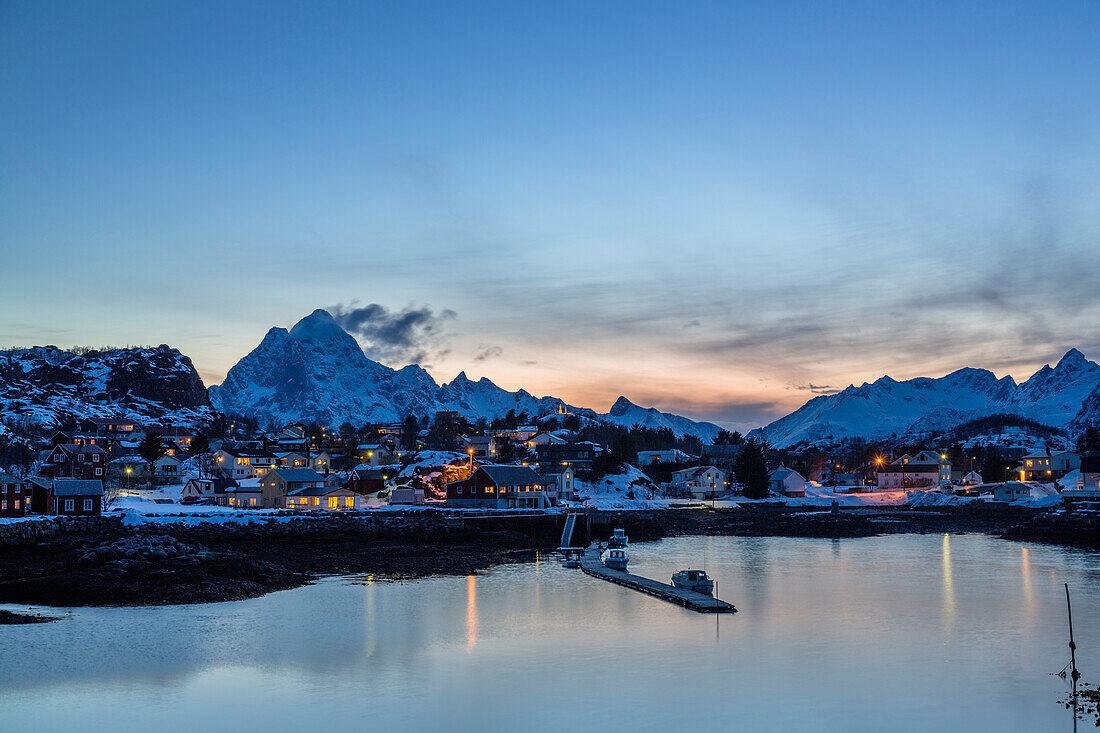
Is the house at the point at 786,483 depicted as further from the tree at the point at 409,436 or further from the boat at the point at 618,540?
the boat at the point at 618,540

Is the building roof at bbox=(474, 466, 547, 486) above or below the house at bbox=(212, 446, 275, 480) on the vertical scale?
below

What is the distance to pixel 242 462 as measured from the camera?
12300 cm

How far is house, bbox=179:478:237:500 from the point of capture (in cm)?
8606

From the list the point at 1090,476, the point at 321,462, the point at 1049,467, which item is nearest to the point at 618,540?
the point at 1090,476

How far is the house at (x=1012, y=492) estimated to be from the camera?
366 feet

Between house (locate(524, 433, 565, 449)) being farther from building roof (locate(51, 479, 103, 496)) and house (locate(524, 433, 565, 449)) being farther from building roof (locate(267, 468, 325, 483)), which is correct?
building roof (locate(51, 479, 103, 496))

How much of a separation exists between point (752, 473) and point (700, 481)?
9622 mm

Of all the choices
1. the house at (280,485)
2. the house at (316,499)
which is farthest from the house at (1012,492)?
the house at (280,485)

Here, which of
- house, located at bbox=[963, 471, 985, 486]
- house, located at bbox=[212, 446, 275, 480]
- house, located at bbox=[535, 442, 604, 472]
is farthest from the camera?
house, located at bbox=[963, 471, 985, 486]

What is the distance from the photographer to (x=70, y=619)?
35.2 metres

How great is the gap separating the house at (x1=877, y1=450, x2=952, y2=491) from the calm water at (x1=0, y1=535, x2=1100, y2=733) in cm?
10566

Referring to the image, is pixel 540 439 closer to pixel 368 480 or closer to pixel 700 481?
pixel 700 481

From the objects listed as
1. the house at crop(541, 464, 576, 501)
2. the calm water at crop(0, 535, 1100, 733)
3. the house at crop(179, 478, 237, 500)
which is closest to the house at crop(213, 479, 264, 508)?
the house at crop(179, 478, 237, 500)

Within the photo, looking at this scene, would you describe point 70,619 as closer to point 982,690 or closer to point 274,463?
point 982,690
